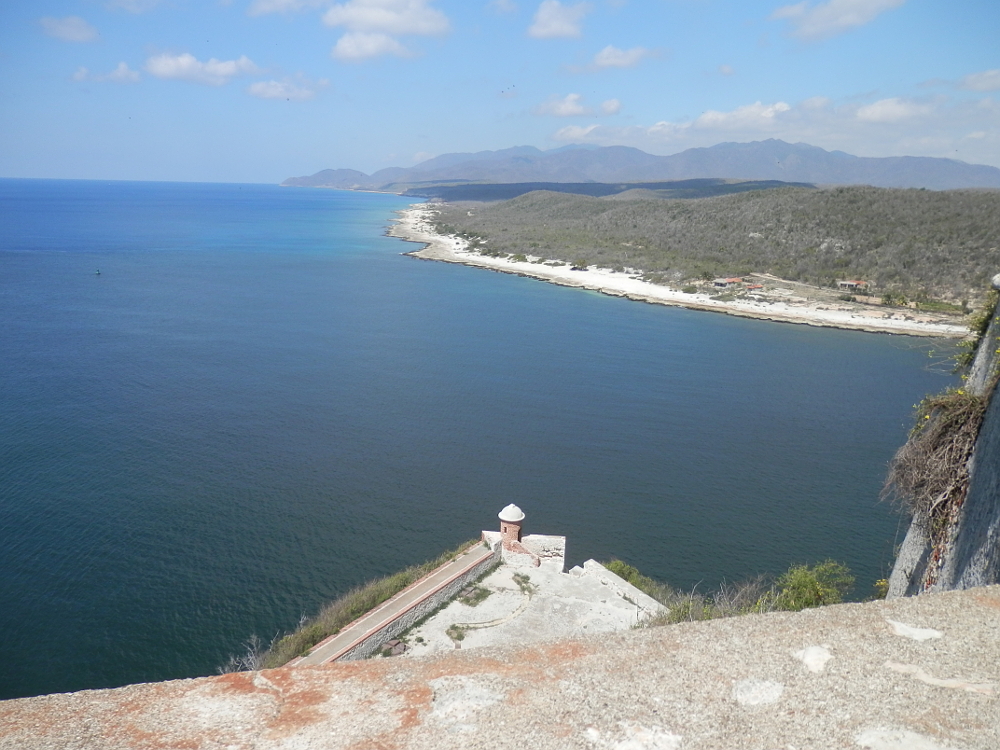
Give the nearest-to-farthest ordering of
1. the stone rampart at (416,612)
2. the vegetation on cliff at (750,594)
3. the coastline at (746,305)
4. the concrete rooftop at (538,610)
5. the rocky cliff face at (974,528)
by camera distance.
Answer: the rocky cliff face at (974,528), the vegetation on cliff at (750,594), the stone rampart at (416,612), the concrete rooftop at (538,610), the coastline at (746,305)

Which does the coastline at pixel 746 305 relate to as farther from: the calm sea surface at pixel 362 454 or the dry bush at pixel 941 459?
the dry bush at pixel 941 459

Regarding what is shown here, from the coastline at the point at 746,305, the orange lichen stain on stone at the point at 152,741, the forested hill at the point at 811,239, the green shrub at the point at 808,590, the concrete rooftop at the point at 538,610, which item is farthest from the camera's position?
the forested hill at the point at 811,239

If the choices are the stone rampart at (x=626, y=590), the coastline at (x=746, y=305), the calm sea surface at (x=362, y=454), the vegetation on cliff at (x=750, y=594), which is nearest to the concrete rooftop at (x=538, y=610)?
the stone rampart at (x=626, y=590)

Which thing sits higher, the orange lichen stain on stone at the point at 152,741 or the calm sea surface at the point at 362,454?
the orange lichen stain on stone at the point at 152,741

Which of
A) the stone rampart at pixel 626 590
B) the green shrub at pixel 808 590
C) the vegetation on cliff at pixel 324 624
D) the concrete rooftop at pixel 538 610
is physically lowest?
the vegetation on cliff at pixel 324 624

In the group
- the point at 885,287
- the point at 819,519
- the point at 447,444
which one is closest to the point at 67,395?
the point at 447,444

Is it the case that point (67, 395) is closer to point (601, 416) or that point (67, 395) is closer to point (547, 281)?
point (601, 416)
